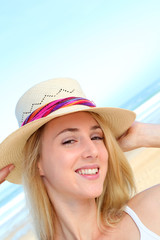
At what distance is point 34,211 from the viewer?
2.72 meters

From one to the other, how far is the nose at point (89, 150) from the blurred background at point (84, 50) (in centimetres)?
1067

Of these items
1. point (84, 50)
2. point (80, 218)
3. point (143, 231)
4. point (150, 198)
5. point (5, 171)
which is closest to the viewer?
point (143, 231)

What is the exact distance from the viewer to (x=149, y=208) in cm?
229

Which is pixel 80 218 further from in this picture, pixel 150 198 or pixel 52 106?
pixel 52 106

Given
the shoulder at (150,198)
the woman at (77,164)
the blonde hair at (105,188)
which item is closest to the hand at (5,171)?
the woman at (77,164)

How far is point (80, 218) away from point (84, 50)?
900 inches

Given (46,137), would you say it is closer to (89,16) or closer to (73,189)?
(73,189)

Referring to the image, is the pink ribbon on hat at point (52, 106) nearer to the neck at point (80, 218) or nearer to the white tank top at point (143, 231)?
the neck at point (80, 218)

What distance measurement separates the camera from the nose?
227 centimetres

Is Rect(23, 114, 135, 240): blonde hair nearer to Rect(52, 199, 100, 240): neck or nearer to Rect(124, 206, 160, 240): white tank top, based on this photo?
Rect(52, 199, 100, 240): neck

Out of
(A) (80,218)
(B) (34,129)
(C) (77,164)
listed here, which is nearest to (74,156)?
(C) (77,164)

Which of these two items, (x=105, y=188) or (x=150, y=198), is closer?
(x=150, y=198)

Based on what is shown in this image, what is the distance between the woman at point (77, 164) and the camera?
2268 mm

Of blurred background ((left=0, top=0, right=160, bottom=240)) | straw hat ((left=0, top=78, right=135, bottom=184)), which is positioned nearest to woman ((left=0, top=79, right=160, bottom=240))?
straw hat ((left=0, top=78, right=135, bottom=184))
